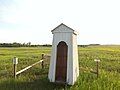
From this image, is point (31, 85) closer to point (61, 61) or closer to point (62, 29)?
point (61, 61)

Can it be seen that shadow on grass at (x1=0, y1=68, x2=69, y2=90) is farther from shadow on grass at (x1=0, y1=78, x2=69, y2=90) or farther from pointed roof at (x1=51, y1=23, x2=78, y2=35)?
pointed roof at (x1=51, y1=23, x2=78, y2=35)

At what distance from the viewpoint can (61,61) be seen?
13.0 meters

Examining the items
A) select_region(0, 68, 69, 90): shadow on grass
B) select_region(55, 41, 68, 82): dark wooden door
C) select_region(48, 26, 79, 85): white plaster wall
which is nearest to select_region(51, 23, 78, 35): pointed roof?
A: select_region(48, 26, 79, 85): white plaster wall

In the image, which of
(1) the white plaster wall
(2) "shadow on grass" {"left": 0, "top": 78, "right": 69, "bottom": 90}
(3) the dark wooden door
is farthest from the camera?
(3) the dark wooden door

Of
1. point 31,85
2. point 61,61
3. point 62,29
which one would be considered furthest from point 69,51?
point 31,85

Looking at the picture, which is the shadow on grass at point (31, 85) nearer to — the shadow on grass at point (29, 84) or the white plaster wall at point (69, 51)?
the shadow on grass at point (29, 84)

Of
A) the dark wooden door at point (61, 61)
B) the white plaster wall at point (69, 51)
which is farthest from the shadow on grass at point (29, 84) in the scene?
the dark wooden door at point (61, 61)

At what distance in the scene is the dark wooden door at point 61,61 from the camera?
12883 mm

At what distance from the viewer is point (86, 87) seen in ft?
38.5

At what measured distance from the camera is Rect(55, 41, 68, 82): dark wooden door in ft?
42.3

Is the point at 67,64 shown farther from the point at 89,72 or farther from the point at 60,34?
the point at 89,72

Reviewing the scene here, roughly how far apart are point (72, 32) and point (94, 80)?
227 centimetres

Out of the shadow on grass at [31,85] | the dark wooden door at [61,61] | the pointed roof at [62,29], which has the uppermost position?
the pointed roof at [62,29]

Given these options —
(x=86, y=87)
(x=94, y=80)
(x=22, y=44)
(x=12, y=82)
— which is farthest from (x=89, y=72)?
(x=22, y=44)
